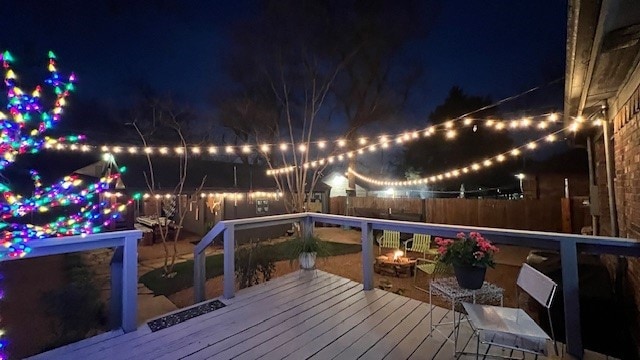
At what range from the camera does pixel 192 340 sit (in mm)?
2488

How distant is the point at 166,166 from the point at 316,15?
7698 mm

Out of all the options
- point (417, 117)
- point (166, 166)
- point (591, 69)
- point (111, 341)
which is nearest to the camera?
point (591, 69)

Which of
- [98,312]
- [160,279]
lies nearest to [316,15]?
[160,279]

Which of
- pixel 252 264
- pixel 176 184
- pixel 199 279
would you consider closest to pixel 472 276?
pixel 199 279

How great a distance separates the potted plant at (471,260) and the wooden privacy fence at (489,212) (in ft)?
27.4

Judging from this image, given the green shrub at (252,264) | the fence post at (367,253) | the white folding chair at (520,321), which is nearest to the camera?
the white folding chair at (520,321)

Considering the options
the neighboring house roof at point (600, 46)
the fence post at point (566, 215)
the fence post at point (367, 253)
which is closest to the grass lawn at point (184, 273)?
the fence post at point (367, 253)

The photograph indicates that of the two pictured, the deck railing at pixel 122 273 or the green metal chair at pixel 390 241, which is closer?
the deck railing at pixel 122 273

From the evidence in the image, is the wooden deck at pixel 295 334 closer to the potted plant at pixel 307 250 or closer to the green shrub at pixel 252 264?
the potted plant at pixel 307 250

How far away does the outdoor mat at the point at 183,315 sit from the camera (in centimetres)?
276

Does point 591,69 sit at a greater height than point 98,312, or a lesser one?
greater

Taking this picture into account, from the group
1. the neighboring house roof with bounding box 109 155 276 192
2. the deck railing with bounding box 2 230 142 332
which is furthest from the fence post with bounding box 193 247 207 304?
the neighboring house roof with bounding box 109 155 276 192

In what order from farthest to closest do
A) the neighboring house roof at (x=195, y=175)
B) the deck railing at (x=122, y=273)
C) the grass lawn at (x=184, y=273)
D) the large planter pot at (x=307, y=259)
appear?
the neighboring house roof at (x=195, y=175), the grass lawn at (x=184, y=273), the large planter pot at (x=307, y=259), the deck railing at (x=122, y=273)

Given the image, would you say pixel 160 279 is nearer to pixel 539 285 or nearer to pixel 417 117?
pixel 539 285
